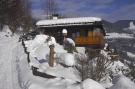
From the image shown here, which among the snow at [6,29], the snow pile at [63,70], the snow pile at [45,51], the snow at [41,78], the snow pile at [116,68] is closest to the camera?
the snow at [41,78]

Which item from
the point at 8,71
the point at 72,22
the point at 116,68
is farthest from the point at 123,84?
the point at 72,22

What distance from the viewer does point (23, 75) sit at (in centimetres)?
2170

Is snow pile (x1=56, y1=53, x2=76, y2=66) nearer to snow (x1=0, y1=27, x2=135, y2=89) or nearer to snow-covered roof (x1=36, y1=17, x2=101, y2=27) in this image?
snow (x1=0, y1=27, x2=135, y2=89)

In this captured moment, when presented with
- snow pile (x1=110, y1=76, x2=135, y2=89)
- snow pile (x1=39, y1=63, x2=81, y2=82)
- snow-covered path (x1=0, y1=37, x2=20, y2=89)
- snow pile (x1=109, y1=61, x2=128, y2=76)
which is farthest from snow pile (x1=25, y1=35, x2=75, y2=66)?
snow pile (x1=110, y1=76, x2=135, y2=89)

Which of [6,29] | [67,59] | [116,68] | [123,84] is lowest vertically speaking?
[6,29]

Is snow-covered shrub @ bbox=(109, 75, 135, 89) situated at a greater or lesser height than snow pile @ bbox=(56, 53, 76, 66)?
greater

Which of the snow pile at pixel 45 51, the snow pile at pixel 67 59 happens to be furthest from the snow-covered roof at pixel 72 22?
the snow pile at pixel 67 59

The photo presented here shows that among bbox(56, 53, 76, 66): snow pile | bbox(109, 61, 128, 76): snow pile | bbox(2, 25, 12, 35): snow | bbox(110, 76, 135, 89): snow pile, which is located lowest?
bbox(2, 25, 12, 35): snow

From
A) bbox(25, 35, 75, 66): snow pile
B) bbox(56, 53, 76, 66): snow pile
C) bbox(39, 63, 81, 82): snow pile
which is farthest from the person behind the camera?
bbox(25, 35, 75, 66): snow pile

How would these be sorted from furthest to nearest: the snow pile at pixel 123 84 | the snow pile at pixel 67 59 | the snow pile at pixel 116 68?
the snow pile at pixel 67 59 < the snow pile at pixel 116 68 < the snow pile at pixel 123 84

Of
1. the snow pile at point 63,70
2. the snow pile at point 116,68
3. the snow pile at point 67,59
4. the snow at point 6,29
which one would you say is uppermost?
the snow pile at point 67,59

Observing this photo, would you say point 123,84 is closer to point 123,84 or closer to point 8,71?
point 123,84

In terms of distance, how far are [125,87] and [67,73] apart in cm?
1183

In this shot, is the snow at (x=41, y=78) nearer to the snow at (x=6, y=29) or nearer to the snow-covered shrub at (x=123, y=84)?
the snow-covered shrub at (x=123, y=84)
